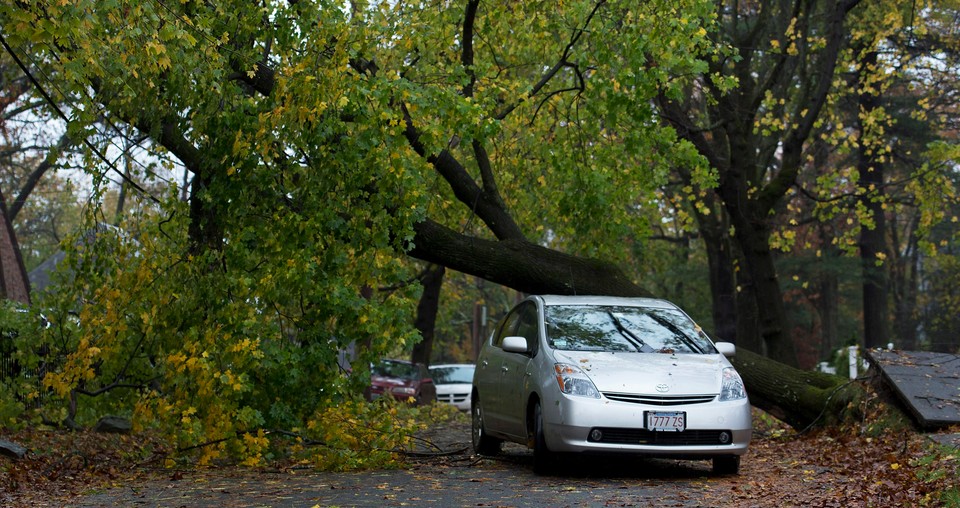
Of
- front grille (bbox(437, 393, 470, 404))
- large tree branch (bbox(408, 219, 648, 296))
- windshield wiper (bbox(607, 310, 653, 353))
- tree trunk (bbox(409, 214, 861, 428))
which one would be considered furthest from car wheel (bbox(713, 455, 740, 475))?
front grille (bbox(437, 393, 470, 404))

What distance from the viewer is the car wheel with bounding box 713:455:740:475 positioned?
394 inches

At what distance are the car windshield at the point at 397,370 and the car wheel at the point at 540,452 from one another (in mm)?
20148

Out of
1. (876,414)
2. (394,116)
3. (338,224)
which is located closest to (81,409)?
(338,224)

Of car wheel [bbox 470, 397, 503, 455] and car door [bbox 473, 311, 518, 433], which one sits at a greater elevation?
car door [bbox 473, 311, 518, 433]

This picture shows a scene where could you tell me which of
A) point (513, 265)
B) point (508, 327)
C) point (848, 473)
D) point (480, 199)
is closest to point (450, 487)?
point (508, 327)

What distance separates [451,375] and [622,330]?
83.2 ft

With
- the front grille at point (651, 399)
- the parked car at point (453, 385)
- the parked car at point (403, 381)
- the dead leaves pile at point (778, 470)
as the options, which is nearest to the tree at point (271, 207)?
the dead leaves pile at point (778, 470)

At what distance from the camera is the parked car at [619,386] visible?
931cm

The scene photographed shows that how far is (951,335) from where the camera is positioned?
34.9 m

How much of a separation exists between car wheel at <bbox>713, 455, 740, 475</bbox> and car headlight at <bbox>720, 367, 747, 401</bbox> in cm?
59

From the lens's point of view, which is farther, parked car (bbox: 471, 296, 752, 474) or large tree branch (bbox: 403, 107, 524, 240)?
large tree branch (bbox: 403, 107, 524, 240)

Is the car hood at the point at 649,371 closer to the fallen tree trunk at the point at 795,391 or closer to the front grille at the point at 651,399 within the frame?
the front grille at the point at 651,399

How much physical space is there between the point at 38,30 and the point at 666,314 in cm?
638

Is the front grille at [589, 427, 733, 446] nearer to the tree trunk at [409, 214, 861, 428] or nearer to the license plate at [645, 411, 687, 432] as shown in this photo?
the license plate at [645, 411, 687, 432]
